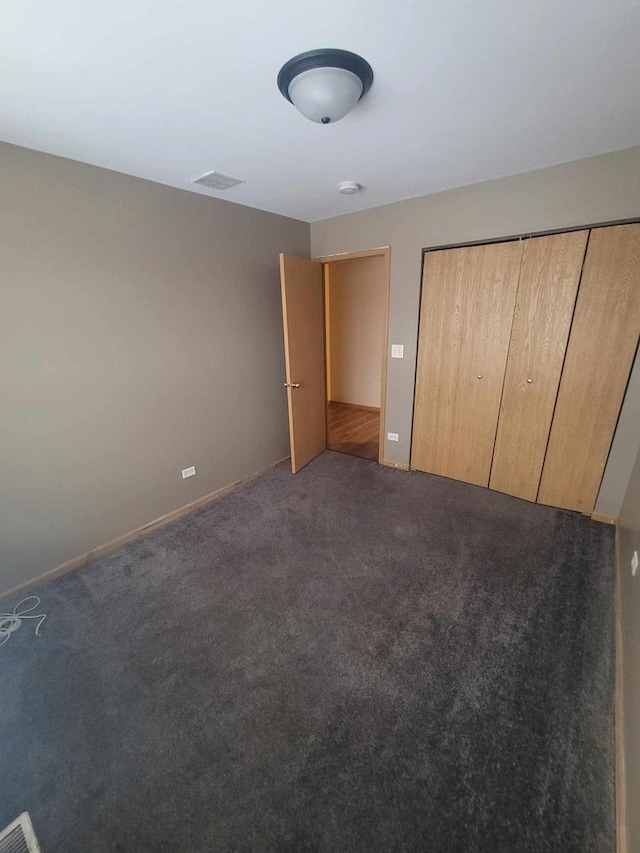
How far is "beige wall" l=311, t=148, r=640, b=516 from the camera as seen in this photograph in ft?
6.71

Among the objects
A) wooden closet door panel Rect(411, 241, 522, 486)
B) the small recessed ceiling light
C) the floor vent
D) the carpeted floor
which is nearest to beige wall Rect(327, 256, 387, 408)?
wooden closet door panel Rect(411, 241, 522, 486)

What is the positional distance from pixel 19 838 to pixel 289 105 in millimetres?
2815

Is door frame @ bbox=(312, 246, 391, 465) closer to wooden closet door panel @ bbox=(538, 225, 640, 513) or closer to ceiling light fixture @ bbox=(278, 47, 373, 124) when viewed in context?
wooden closet door panel @ bbox=(538, 225, 640, 513)

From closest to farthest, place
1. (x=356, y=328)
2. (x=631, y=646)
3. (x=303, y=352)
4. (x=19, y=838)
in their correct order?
(x=19, y=838)
(x=631, y=646)
(x=303, y=352)
(x=356, y=328)

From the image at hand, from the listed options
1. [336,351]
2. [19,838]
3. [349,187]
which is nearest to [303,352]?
[349,187]

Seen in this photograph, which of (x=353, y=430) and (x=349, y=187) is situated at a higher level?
(x=349, y=187)

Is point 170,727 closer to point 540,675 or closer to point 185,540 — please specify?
point 185,540

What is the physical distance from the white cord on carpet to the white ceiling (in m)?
2.44

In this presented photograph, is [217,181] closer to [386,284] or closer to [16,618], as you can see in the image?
[386,284]

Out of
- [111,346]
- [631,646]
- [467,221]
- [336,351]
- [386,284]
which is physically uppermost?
[467,221]

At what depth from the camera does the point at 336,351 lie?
5.59 metres

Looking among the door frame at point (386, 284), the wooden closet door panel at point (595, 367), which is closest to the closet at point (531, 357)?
the wooden closet door panel at point (595, 367)

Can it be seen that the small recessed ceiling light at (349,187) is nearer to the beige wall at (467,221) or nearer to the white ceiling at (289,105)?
the white ceiling at (289,105)

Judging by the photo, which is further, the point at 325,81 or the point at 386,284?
the point at 386,284
